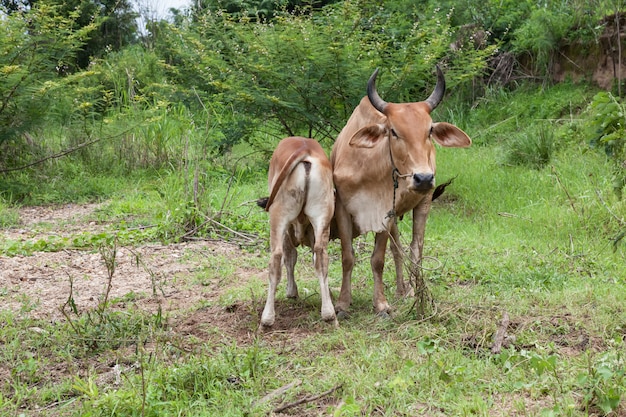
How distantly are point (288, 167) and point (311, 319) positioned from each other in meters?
0.95

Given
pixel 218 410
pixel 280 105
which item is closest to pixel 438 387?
pixel 218 410

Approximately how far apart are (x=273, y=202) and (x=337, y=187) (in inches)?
22.9

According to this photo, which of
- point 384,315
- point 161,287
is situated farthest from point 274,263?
point 161,287

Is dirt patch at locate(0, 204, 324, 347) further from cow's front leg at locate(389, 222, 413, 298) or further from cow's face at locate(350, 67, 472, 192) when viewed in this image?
cow's face at locate(350, 67, 472, 192)

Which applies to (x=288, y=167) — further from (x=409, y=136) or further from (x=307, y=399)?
(x=307, y=399)

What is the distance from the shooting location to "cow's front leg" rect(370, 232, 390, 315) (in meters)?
4.72

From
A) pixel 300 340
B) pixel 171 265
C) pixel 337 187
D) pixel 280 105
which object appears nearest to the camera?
pixel 300 340

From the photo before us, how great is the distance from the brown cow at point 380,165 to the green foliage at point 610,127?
0.77 meters

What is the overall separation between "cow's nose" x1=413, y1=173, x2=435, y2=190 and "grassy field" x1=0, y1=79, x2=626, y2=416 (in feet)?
2.38

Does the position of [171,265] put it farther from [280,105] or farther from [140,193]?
[140,193]

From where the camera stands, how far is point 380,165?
472cm

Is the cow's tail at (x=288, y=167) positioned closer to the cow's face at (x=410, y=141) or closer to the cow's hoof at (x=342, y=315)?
the cow's face at (x=410, y=141)

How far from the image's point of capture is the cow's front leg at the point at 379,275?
472cm

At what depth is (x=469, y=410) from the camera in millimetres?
3111
